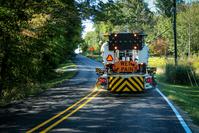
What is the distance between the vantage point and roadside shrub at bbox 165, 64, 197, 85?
133 ft

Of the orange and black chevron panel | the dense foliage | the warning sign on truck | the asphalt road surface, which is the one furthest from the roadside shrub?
the asphalt road surface

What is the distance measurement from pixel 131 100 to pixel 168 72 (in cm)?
2289

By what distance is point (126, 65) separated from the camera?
2258cm

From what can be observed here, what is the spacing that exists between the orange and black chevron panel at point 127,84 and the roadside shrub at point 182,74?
19227 mm

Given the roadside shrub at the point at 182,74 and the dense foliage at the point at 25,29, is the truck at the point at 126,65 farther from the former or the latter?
the roadside shrub at the point at 182,74

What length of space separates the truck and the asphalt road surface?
1.93 meters

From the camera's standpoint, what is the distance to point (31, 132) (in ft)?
35.7

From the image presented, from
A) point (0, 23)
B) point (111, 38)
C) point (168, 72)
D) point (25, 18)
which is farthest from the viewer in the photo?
point (168, 72)

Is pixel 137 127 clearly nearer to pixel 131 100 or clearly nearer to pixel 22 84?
pixel 131 100

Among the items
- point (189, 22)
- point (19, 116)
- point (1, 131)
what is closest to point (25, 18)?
point (19, 116)

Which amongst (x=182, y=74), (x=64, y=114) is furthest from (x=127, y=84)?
(x=182, y=74)

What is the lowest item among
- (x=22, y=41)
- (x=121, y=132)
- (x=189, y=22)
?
(x=121, y=132)

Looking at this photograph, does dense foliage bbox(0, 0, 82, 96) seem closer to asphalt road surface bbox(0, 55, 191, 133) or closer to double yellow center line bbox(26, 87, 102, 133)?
asphalt road surface bbox(0, 55, 191, 133)

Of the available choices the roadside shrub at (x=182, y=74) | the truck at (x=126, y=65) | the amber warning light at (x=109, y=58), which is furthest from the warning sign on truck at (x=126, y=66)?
the roadside shrub at (x=182, y=74)
